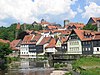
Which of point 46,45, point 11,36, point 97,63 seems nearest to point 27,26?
point 11,36

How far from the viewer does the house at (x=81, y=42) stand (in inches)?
3404

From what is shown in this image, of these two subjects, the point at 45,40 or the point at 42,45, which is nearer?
the point at 42,45

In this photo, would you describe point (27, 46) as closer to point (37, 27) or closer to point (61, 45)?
point (61, 45)

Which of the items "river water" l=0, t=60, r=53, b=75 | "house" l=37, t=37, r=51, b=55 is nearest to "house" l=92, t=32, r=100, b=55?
"river water" l=0, t=60, r=53, b=75

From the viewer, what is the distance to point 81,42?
90.1 meters

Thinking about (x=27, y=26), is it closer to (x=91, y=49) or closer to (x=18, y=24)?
(x=18, y=24)

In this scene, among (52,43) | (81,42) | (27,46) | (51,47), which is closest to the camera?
(81,42)

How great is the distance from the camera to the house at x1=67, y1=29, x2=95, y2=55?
86.5 m

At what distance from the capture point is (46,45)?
114 meters

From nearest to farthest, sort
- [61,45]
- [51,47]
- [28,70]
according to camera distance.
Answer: [28,70] → [61,45] → [51,47]

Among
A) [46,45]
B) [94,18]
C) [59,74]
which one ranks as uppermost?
[94,18]

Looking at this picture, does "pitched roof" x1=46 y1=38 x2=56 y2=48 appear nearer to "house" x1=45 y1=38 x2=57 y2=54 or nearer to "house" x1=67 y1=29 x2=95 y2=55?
"house" x1=45 y1=38 x2=57 y2=54

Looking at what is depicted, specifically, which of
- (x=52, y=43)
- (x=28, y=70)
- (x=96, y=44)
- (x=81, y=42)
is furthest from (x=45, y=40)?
(x=28, y=70)

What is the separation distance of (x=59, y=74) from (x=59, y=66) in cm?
1654
